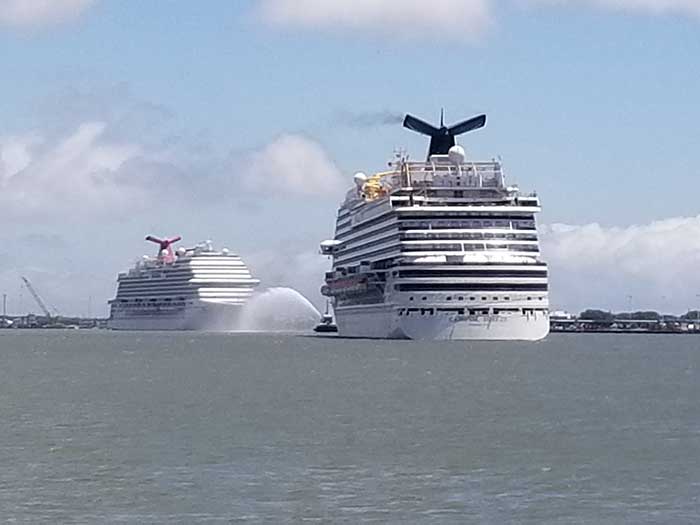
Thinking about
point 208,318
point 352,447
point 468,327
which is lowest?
point 352,447

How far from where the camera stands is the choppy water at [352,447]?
31219 mm

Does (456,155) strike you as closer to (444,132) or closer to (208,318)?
(444,132)

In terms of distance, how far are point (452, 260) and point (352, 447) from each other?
64258 millimetres

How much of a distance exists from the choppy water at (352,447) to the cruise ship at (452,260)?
26499 mm

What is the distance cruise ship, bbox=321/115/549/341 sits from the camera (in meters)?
103

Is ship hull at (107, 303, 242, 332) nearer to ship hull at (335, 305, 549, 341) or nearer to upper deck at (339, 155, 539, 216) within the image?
upper deck at (339, 155, 539, 216)

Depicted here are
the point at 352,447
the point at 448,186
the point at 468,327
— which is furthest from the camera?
the point at 448,186

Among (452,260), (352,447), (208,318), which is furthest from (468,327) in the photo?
(208,318)

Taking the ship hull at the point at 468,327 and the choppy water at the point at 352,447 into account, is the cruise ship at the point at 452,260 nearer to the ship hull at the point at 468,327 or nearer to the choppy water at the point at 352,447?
the ship hull at the point at 468,327

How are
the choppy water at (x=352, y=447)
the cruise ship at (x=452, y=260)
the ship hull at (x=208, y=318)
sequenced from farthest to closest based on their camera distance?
1. the ship hull at (x=208, y=318)
2. the cruise ship at (x=452, y=260)
3. the choppy water at (x=352, y=447)

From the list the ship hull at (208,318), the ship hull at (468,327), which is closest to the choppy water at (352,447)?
the ship hull at (468,327)

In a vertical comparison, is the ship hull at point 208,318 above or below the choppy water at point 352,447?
above

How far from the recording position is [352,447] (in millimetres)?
40750

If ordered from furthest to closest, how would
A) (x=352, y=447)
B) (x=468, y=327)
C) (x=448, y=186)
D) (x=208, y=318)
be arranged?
(x=208, y=318) < (x=448, y=186) < (x=468, y=327) < (x=352, y=447)
